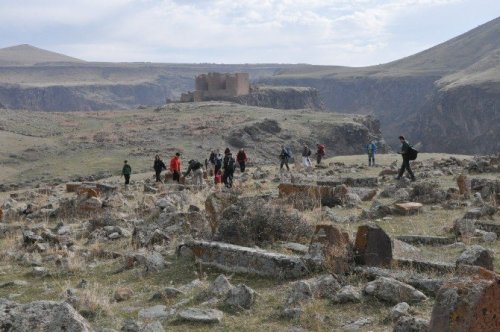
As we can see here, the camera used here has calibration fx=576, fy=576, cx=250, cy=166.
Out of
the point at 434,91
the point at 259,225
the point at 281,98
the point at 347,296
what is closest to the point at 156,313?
the point at 347,296

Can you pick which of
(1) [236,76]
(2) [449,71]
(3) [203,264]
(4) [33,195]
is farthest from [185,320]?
(2) [449,71]

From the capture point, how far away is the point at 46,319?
12.9 ft

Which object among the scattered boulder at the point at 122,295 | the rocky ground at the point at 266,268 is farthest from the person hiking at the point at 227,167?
the scattered boulder at the point at 122,295

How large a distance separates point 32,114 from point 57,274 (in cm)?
5014

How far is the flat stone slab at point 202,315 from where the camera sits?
4.76 meters

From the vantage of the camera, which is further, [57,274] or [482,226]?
[482,226]

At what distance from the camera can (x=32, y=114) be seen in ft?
176

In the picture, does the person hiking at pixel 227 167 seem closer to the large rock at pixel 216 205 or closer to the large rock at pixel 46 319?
the large rock at pixel 216 205

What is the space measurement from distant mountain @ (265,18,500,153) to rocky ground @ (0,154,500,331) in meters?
77.2

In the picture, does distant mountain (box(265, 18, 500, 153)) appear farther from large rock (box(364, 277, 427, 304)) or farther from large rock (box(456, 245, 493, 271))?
large rock (box(364, 277, 427, 304))

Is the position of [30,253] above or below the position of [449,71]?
below

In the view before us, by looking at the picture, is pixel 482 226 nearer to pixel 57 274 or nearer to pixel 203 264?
pixel 203 264

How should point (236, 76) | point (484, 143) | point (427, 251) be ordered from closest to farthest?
point (427, 251) → point (236, 76) → point (484, 143)

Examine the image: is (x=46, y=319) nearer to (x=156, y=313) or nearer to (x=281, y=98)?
(x=156, y=313)
